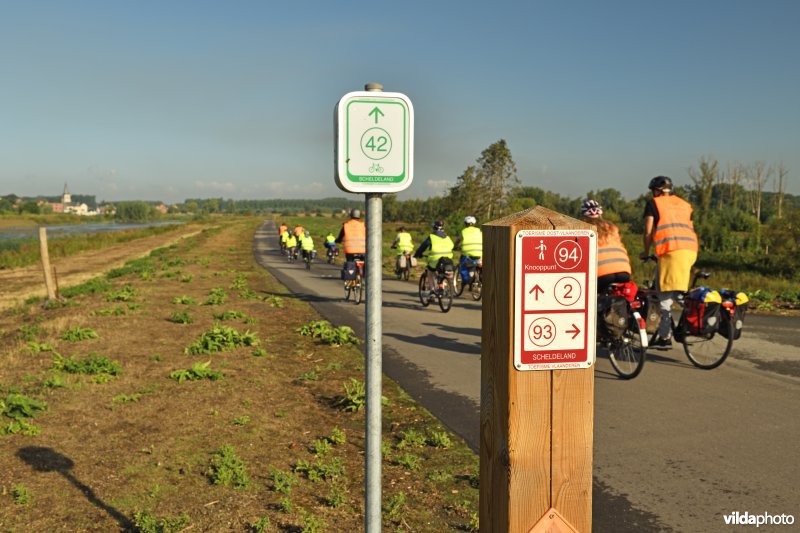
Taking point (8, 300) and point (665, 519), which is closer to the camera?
point (665, 519)

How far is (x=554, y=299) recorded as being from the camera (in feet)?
6.24

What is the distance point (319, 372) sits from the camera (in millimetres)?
7516

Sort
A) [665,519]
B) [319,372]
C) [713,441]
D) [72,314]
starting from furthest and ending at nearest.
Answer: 1. [72,314]
2. [319,372]
3. [713,441]
4. [665,519]

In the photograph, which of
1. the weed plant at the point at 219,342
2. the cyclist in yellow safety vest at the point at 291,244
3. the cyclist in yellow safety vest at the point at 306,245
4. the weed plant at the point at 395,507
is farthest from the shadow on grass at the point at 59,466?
the cyclist in yellow safety vest at the point at 291,244

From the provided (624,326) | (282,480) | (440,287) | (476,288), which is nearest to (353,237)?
(440,287)

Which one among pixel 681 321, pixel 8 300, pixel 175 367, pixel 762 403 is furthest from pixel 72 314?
pixel 762 403

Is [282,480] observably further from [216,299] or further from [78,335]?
[216,299]

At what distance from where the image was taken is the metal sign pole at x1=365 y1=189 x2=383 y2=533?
2.25 m

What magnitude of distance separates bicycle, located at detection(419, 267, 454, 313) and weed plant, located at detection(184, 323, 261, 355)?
456 centimetres

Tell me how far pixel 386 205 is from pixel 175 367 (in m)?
137

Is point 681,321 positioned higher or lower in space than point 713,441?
higher

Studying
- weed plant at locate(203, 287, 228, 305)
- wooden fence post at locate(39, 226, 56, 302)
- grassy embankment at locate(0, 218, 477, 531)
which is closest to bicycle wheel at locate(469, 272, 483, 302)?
grassy embankment at locate(0, 218, 477, 531)

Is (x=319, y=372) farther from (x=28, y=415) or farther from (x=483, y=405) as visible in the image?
(x=483, y=405)

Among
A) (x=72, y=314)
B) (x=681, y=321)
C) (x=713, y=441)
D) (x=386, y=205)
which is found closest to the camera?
(x=713, y=441)
